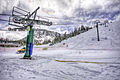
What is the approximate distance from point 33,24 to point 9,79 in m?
8.69

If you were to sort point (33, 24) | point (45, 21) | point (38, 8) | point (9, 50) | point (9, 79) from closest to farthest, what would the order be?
point (9, 79)
point (38, 8)
point (33, 24)
point (45, 21)
point (9, 50)

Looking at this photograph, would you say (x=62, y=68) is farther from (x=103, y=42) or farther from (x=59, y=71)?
(x=103, y=42)

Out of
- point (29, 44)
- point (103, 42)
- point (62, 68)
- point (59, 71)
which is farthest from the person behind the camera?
point (103, 42)

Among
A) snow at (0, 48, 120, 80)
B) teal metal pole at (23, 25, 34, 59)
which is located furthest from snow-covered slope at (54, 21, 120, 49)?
teal metal pole at (23, 25, 34, 59)

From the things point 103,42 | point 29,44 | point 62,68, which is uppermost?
point 103,42

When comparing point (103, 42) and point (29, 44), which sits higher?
point (103, 42)

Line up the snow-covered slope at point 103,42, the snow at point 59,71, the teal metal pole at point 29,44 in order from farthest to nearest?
1. the snow-covered slope at point 103,42
2. the teal metal pole at point 29,44
3. the snow at point 59,71

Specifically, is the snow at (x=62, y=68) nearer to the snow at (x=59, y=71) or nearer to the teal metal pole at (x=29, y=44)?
the snow at (x=59, y=71)

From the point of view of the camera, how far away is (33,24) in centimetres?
1105

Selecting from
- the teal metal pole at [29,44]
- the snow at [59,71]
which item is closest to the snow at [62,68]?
the snow at [59,71]

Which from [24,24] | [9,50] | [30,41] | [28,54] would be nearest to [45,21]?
[24,24]

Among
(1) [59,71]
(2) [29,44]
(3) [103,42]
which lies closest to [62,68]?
(1) [59,71]

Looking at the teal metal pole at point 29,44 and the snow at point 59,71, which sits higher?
the teal metal pole at point 29,44

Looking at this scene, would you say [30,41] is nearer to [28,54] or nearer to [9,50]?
[28,54]
